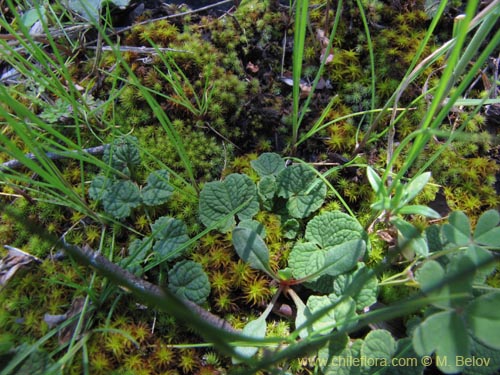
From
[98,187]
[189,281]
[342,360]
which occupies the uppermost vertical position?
[98,187]

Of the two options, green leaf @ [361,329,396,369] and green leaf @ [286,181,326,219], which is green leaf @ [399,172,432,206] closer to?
green leaf @ [286,181,326,219]

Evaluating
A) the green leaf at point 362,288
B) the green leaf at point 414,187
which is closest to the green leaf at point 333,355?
the green leaf at point 362,288

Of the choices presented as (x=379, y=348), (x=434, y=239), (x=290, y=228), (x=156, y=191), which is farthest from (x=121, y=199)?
(x=434, y=239)

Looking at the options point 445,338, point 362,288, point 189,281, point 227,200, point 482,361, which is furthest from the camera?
point 227,200

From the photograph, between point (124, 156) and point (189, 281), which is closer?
point (189, 281)

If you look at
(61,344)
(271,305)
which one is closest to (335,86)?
(271,305)

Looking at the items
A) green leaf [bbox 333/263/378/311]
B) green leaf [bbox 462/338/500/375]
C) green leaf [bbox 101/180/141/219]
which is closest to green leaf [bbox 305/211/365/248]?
green leaf [bbox 333/263/378/311]

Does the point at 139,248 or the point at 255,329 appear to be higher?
the point at 139,248

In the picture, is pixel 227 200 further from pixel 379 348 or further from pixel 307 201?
pixel 379 348
